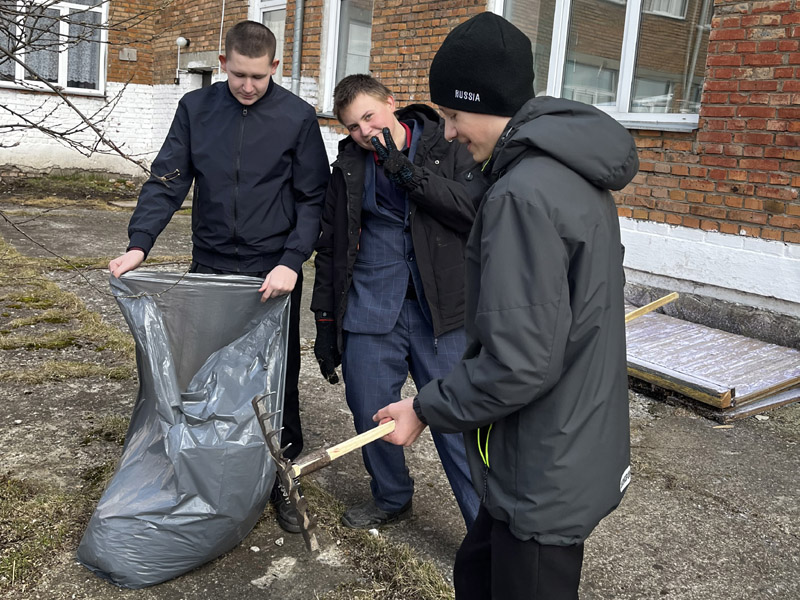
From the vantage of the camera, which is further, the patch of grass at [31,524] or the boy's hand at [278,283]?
the boy's hand at [278,283]

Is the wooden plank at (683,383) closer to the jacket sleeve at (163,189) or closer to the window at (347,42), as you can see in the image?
the jacket sleeve at (163,189)

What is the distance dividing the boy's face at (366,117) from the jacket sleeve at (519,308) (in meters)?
1.26

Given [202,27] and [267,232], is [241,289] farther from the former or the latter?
[202,27]

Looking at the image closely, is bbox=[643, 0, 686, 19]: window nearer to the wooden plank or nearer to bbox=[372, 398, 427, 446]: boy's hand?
the wooden plank

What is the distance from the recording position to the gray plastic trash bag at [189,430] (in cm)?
252

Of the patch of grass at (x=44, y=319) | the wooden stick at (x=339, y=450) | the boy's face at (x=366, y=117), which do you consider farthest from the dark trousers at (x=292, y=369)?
the patch of grass at (x=44, y=319)

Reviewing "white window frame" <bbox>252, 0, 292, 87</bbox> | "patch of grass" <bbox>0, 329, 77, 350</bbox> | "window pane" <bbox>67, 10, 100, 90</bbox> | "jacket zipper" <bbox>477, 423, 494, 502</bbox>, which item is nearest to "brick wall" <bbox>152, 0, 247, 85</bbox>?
"white window frame" <bbox>252, 0, 292, 87</bbox>

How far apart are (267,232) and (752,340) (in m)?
3.27

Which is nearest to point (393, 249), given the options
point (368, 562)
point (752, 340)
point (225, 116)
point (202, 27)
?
point (225, 116)

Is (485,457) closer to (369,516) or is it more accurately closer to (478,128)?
(478,128)

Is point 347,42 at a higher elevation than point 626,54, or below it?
higher

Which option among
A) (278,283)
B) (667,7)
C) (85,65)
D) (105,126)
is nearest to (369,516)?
(278,283)

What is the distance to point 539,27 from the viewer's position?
256 inches

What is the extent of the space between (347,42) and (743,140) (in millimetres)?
5324
